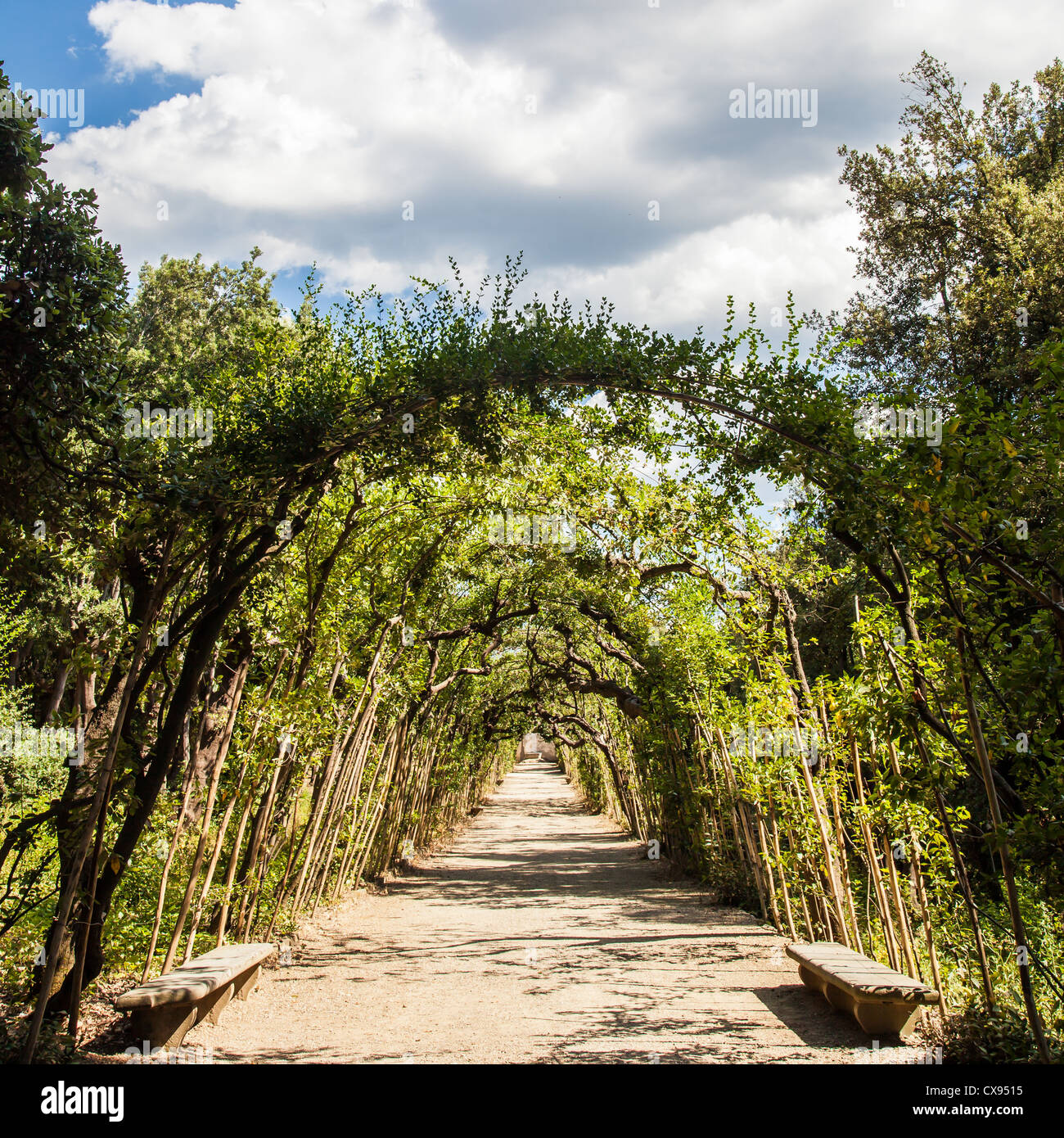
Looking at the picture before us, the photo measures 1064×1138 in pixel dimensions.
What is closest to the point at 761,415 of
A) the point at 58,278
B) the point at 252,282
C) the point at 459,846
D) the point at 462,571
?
the point at 58,278

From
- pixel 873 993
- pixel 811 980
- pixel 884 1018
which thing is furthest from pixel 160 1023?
pixel 811 980

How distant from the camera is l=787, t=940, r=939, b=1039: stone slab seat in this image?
11.1ft

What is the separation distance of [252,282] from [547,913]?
1543cm

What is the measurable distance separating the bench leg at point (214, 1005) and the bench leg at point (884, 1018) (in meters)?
2.86

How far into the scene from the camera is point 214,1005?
147 inches

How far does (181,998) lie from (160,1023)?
22 cm

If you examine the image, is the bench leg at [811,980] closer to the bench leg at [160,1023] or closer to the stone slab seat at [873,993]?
the stone slab seat at [873,993]

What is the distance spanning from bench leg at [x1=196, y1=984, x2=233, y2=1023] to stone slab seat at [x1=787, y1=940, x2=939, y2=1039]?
9.23 ft

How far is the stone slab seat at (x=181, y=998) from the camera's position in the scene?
3.16m

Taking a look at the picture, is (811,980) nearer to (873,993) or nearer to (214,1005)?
(873,993)

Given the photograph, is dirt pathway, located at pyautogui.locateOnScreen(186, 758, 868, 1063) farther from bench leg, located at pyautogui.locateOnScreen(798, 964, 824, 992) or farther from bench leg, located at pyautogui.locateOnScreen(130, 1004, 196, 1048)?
bench leg, located at pyautogui.locateOnScreen(130, 1004, 196, 1048)

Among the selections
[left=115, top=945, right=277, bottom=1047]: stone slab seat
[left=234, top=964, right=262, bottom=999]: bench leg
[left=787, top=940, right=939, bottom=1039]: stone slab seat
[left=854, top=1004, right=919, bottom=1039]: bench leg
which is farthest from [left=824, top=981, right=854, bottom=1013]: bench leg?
[left=234, top=964, right=262, bottom=999]: bench leg

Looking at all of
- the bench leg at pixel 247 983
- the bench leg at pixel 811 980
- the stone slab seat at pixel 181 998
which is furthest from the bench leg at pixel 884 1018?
the bench leg at pixel 247 983

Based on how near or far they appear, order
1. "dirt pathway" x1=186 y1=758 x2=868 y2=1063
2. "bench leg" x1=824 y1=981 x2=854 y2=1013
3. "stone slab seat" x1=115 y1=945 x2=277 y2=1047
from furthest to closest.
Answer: "bench leg" x1=824 y1=981 x2=854 y2=1013 < "dirt pathway" x1=186 y1=758 x2=868 y2=1063 < "stone slab seat" x1=115 y1=945 x2=277 y2=1047
